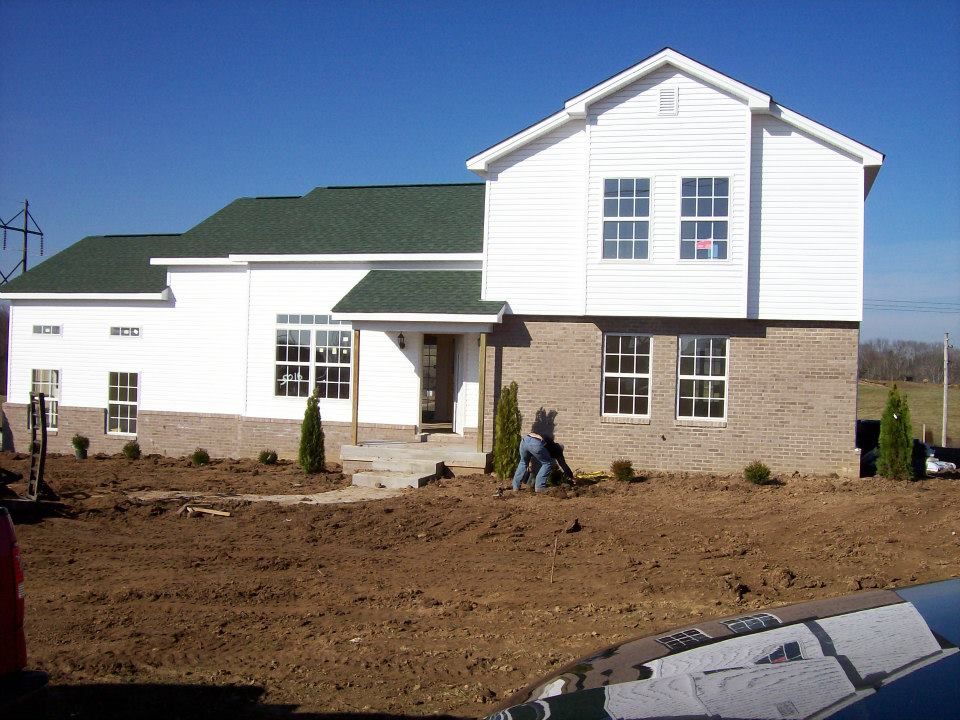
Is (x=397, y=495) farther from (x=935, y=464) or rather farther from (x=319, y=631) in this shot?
(x=935, y=464)

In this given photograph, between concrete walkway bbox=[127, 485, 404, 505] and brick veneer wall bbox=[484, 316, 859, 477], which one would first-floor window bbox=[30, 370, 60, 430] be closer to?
concrete walkway bbox=[127, 485, 404, 505]

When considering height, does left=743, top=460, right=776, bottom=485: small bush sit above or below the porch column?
below

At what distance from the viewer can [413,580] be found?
9.38m

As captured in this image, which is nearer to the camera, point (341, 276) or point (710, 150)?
point (710, 150)

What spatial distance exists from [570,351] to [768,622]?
42.1ft

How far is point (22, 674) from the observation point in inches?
187

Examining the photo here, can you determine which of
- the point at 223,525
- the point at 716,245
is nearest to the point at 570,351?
the point at 716,245

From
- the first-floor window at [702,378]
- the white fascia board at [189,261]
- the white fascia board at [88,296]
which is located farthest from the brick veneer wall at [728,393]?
the white fascia board at [88,296]

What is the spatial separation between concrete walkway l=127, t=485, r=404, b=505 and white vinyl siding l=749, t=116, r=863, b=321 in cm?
796

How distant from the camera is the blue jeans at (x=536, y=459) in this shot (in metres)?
14.4

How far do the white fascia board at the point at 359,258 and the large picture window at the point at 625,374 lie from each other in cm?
393

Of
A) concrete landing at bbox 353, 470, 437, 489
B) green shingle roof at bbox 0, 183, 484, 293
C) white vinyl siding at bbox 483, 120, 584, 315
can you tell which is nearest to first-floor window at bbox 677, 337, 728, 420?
white vinyl siding at bbox 483, 120, 584, 315

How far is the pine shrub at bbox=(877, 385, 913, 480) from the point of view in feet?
47.8

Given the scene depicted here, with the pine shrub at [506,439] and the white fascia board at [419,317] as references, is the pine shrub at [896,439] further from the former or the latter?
the white fascia board at [419,317]
